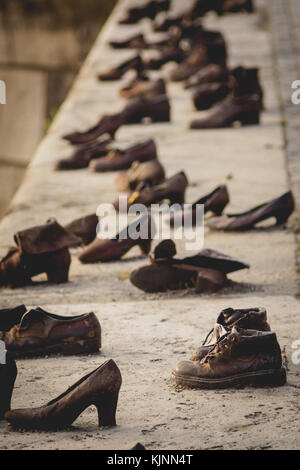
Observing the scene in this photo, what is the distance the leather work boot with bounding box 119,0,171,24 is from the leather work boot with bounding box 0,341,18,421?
7.05 m

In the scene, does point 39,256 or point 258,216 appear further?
point 258,216

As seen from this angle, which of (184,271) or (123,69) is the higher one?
(123,69)

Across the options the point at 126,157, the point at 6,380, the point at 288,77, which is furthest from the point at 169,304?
the point at 288,77

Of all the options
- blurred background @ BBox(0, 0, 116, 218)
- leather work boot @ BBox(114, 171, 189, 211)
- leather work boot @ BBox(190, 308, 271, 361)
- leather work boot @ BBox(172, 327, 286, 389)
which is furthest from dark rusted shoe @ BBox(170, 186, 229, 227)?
blurred background @ BBox(0, 0, 116, 218)

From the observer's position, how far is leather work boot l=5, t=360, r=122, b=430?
1841 millimetres

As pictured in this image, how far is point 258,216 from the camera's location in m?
3.31

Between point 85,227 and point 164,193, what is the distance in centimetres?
49

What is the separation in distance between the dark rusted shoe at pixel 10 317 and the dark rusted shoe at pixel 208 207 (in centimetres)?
118

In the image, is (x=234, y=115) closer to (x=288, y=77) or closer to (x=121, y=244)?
(x=288, y=77)

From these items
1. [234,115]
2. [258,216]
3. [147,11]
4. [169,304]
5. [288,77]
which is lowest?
[169,304]

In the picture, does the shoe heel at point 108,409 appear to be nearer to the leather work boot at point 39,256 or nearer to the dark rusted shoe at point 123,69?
the leather work boot at point 39,256

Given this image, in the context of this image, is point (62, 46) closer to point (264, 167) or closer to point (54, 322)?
point (264, 167)

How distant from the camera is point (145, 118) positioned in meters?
5.59
